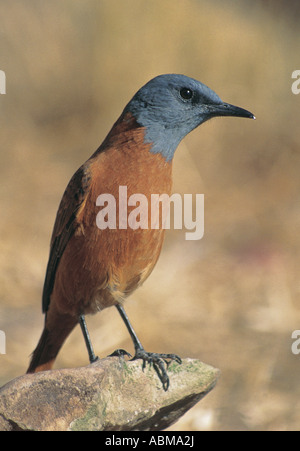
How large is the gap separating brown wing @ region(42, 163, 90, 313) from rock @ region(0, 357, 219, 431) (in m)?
1.01

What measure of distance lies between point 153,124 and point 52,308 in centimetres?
155

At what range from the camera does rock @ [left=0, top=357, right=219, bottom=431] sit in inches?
147

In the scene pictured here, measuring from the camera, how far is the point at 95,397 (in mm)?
3814

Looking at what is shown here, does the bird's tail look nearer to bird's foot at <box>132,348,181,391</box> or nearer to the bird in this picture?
the bird

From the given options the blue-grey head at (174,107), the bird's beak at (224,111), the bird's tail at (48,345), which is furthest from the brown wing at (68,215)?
the bird's beak at (224,111)

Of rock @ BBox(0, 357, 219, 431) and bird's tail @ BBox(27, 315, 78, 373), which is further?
bird's tail @ BBox(27, 315, 78, 373)

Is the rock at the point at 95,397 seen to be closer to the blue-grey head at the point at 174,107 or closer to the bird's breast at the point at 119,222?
the bird's breast at the point at 119,222

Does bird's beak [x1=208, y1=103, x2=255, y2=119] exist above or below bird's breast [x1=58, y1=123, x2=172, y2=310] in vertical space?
above

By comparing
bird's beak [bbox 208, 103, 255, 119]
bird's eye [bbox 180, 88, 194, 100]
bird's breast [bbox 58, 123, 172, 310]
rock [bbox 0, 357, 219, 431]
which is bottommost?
rock [bbox 0, 357, 219, 431]

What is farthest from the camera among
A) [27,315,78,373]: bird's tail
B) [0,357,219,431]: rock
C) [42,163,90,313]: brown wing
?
[27,315,78,373]: bird's tail

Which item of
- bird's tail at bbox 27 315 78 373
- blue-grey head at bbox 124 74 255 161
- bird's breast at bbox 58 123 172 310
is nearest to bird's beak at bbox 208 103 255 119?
blue-grey head at bbox 124 74 255 161

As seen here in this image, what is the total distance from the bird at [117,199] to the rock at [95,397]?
0.45 feet

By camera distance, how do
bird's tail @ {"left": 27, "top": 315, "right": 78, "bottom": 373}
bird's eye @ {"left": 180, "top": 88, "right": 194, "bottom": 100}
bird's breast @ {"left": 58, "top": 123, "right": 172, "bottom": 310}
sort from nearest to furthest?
→ bird's breast @ {"left": 58, "top": 123, "right": 172, "bottom": 310}
bird's eye @ {"left": 180, "top": 88, "right": 194, "bottom": 100}
bird's tail @ {"left": 27, "top": 315, "right": 78, "bottom": 373}

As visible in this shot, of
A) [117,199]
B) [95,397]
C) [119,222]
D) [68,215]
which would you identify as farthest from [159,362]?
Answer: [68,215]
